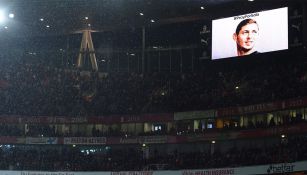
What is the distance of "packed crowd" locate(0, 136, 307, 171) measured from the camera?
37781 mm

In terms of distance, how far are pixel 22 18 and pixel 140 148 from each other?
14306 mm

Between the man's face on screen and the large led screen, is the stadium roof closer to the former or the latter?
the large led screen

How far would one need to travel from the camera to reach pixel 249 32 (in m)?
42.2

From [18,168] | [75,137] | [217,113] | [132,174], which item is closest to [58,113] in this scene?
[75,137]

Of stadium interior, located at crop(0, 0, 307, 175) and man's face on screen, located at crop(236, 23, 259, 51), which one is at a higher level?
man's face on screen, located at crop(236, 23, 259, 51)

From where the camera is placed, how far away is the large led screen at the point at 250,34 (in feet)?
131

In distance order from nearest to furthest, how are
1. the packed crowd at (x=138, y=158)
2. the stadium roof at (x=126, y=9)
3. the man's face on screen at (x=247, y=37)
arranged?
the packed crowd at (x=138, y=158) < the man's face on screen at (x=247, y=37) < the stadium roof at (x=126, y=9)

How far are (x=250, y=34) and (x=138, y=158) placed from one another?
40.6 ft

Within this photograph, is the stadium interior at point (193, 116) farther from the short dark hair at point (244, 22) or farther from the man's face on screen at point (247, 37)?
the man's face on screen at point (247, 37)

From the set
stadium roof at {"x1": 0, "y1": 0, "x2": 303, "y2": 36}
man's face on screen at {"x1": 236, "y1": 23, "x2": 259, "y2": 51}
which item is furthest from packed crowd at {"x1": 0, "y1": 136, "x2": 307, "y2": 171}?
stadium roof at {"x1": 0, "y1": 0, "x2": 303, "y2": 36}

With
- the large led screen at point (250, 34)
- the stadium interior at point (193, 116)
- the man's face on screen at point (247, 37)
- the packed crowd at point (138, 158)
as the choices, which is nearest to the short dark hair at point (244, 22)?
the large led screen at point (250, 34)

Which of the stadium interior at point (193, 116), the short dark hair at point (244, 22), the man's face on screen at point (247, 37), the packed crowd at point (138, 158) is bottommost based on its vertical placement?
the packed crowd at point (138, 158)

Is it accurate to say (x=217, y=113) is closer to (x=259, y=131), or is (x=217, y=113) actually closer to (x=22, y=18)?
(x=259, y=131)

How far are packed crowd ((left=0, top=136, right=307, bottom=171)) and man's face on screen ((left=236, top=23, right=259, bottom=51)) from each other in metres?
7.05
